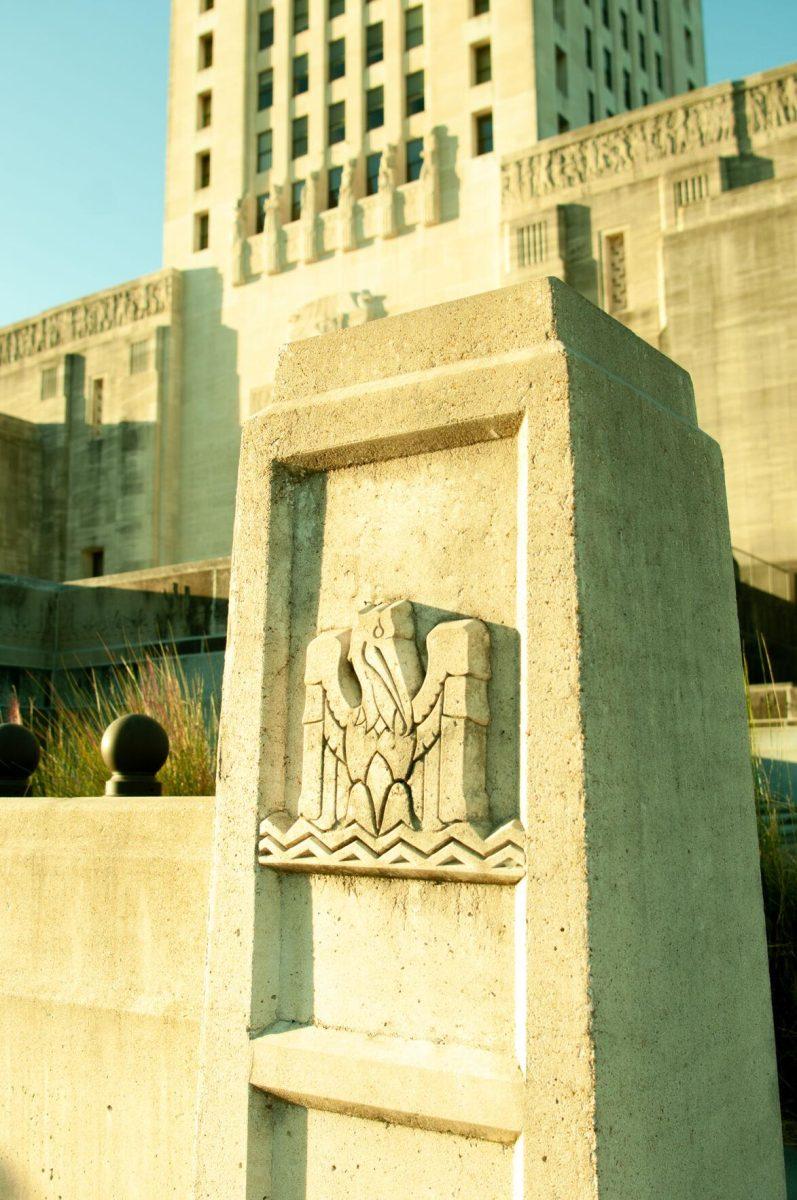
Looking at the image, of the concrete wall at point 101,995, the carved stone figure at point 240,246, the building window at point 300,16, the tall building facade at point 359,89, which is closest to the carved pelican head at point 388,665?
the concrete wall at point 101,995

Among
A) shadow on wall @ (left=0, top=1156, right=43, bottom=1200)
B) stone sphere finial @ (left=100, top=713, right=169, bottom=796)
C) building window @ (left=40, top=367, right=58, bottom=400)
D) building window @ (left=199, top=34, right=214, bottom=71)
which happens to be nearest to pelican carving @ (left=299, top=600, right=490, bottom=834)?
stone sphere finial @ (left=100, top=713, right=169, bottom=796)

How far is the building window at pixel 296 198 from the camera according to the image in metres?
33.7

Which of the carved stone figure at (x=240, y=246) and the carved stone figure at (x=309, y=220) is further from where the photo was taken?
the carved stone figure at (x=240, y=246)

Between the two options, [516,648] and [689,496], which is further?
[689,496]

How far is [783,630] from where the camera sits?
18.0 meters

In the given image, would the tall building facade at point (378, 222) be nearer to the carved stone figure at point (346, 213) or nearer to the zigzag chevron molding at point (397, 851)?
the carved stone figure at point (346, 213)

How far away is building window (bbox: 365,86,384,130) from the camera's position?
3278 centimetres

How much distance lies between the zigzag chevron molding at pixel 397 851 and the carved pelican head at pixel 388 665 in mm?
278

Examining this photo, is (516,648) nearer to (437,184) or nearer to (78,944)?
(78,944)

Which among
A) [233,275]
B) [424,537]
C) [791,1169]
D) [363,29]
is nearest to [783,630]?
[791,1169]

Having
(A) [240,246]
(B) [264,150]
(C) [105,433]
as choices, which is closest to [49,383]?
(C) [105,433]

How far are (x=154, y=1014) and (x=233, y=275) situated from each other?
32.1 m

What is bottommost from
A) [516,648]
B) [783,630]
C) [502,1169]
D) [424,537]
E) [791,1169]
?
[791,1169]

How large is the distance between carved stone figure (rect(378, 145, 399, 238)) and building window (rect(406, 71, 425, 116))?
61.9 inches
